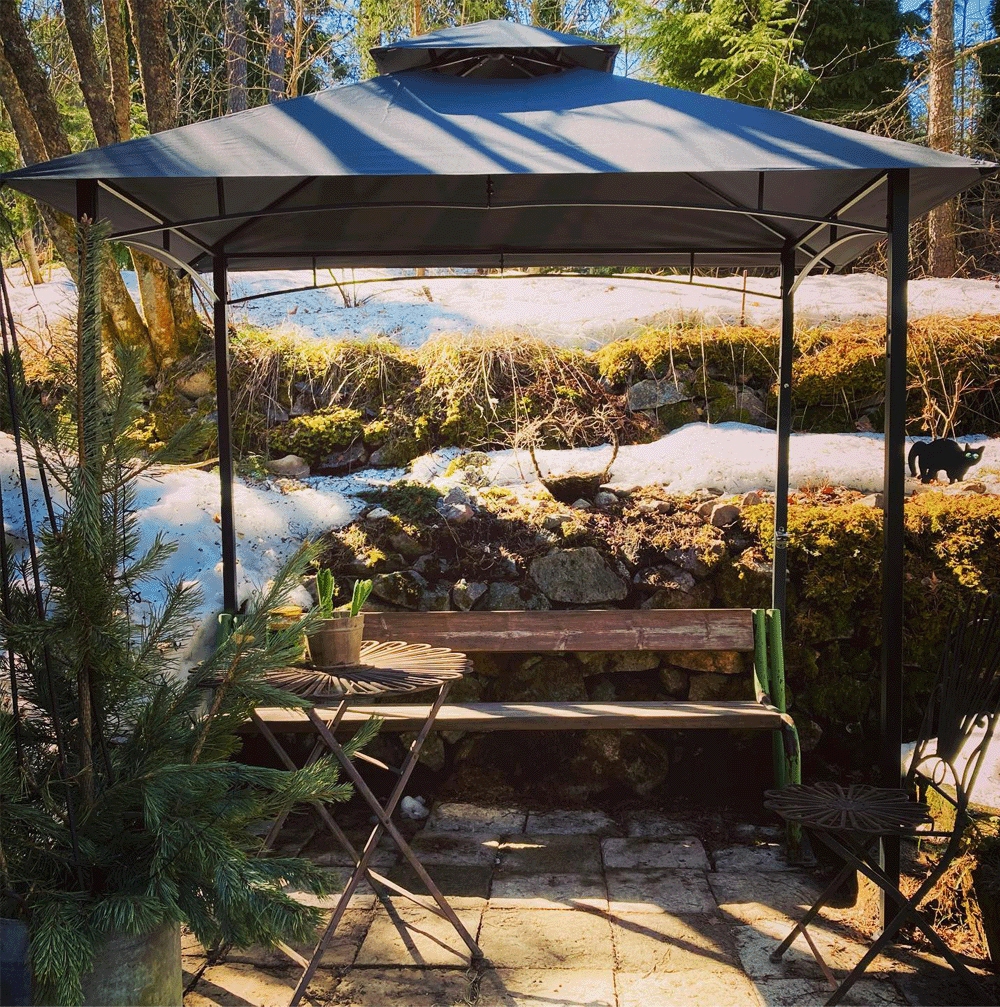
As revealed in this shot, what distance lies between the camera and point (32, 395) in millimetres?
2049

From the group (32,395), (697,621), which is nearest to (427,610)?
(697,621)

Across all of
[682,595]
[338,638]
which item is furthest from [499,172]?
[682,595]

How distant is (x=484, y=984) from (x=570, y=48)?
3.27m

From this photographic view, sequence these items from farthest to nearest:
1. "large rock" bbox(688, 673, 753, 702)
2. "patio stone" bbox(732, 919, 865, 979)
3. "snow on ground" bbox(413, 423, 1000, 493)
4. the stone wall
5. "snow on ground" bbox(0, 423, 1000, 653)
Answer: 1. "snow on ground" bbox(413, 423, 1000, 493)
2. "snow on ground" bbox(0, 423, 1000, 653)
3. "large rock" bbox(688, 673, 753, 702)
4. the stone wall
5. "patio stone" bbox(732, 919, 865, 979)

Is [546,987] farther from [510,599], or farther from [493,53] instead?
[493,53]

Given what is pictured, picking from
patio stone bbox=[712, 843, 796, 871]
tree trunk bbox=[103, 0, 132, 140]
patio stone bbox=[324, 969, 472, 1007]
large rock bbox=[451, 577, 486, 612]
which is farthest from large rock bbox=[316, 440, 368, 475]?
patio stone bbox=[324, 969, 472, 1007]

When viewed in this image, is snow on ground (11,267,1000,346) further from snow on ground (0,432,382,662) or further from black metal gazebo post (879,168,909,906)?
black metal gazebo post (879,168,909,906)

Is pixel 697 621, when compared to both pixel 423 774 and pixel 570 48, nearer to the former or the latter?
pixel 423 774

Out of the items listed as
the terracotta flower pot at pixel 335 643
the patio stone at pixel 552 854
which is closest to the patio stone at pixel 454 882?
the patio stone at pixel 552 854

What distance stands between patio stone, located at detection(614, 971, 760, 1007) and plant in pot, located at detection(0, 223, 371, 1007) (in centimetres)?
114

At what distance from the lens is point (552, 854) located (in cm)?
365

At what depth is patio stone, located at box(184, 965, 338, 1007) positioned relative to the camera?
2.59m

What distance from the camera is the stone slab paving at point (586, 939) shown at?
8.58 feet

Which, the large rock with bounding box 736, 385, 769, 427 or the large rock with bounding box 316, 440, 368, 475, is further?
the large rock with bounding box 736, 385, 769, 427
